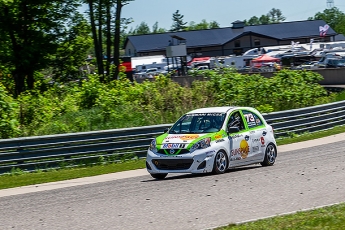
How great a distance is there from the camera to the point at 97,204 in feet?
38.3

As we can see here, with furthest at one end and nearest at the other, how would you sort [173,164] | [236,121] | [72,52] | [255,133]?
[72,52] → [255,133] → [236,121] → [173,164]

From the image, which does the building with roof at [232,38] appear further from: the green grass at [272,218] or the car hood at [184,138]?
the car hood at [184,138]

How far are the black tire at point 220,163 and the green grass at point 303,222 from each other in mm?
5483

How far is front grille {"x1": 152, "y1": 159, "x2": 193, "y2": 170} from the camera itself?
14.8 meters

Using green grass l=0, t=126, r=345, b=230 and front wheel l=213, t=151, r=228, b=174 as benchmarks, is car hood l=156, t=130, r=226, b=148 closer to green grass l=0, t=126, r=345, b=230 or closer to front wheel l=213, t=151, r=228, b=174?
front wheel l=213, t=151, r=228, b=174

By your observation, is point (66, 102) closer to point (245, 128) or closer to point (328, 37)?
point (245, 128)

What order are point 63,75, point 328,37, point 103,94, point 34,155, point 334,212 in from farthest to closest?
point 328,37 → point 63,75 → point 103,94 → point 34,155 → point 334,212

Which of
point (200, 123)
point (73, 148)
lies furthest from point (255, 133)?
point (73, 148)

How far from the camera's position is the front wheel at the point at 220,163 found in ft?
49.6

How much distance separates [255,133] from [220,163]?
5.87 ft

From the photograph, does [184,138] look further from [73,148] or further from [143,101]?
Result: [143,101]

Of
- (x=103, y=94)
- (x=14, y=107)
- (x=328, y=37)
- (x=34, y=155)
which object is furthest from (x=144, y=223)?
(x=328, y=37)

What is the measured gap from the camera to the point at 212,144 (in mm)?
15070

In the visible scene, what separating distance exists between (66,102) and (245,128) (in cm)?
1333
